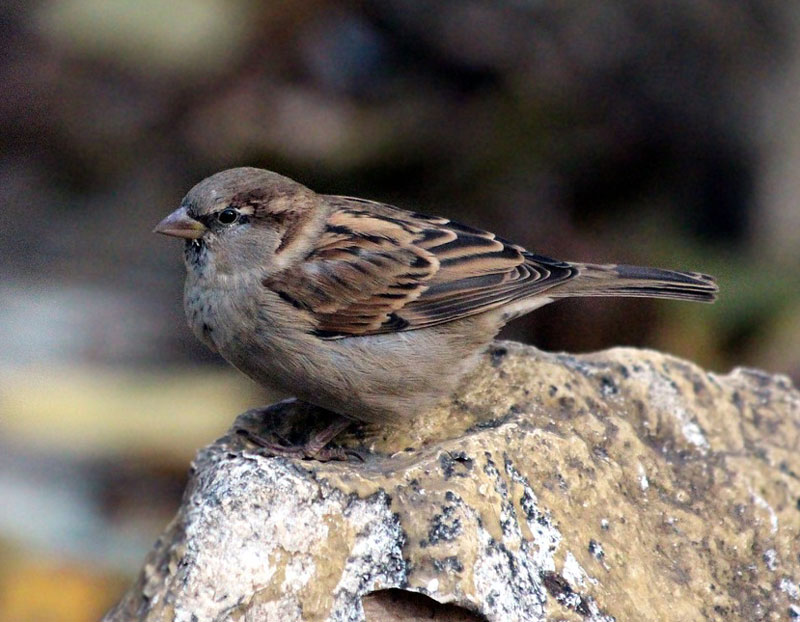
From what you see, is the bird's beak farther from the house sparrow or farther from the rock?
the rock

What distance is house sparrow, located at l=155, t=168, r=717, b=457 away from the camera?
14.4ft

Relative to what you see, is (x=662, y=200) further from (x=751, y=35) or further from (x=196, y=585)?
(x=196, y=585)

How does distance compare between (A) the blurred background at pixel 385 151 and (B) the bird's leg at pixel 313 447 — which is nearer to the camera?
(B) the bird's leg at pixel 313 447

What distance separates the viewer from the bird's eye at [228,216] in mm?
4523

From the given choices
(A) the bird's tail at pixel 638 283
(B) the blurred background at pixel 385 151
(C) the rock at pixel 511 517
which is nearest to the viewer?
(C) the rock at pixel 511 517

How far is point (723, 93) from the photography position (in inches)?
369

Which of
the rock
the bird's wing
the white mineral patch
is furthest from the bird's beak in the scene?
the white mineral patch

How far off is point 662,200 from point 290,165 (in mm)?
3014

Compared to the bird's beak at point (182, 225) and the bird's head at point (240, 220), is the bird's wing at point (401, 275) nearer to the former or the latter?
the bird's head at point (240, 220)

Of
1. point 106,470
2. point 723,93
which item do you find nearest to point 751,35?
point 723,93

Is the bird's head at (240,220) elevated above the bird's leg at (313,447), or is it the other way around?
the bird's head at (240,220)

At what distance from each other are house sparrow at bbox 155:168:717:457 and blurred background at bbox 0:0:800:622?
10.7 ft

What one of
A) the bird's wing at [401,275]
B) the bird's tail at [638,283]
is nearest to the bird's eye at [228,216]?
the bird's wing at [401,275]

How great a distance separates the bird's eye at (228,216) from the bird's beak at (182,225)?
7 centimetres
